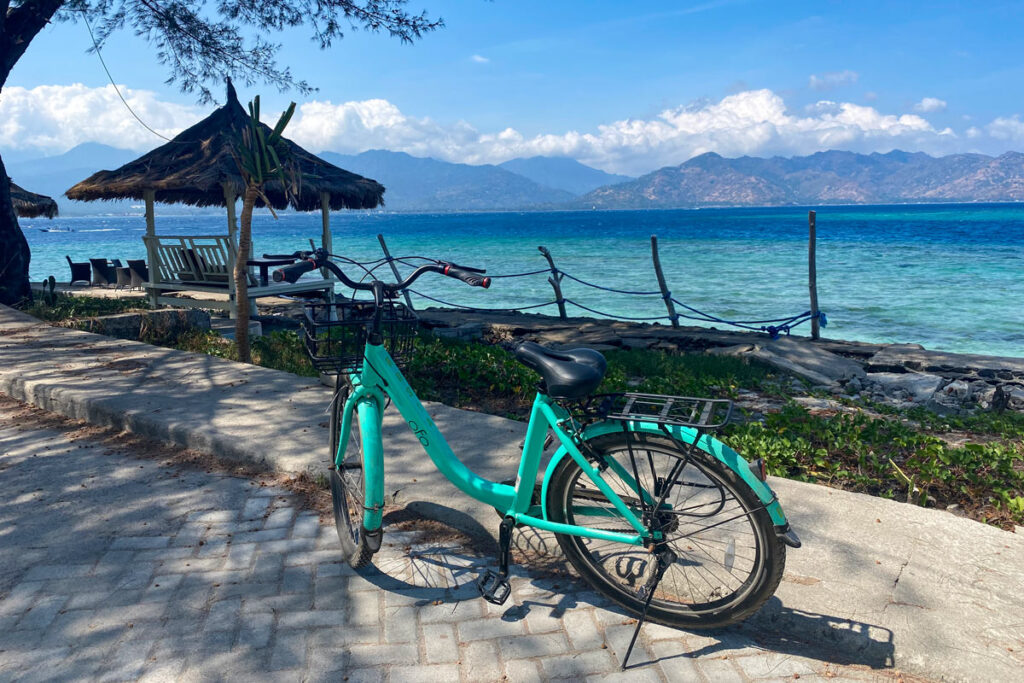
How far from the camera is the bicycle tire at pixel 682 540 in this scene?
2.38m

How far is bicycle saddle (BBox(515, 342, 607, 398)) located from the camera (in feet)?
8.00

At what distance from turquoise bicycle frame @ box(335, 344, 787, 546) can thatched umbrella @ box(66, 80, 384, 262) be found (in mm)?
9691

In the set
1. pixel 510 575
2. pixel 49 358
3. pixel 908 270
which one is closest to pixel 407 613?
pixel 510 575

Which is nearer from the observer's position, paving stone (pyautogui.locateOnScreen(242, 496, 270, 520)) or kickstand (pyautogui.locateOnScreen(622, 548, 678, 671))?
kickstand (pyautogui.locateOnScreen(622, 548, 678, 671))

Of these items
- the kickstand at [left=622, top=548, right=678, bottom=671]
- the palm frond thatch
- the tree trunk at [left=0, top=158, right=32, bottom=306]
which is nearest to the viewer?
the kickstand at [left=622, top=548, right=678, bottom=671]

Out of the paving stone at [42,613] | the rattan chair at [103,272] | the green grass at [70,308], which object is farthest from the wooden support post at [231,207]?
the paving stone at [42,613]

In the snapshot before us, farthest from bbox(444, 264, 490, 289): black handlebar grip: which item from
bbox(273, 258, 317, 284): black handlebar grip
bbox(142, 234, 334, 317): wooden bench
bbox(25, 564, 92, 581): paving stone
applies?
bbox(142, 234, 334, 317): wooden bench

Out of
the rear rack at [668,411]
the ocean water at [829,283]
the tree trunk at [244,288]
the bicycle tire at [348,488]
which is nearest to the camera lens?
the rear rack at [668,411]

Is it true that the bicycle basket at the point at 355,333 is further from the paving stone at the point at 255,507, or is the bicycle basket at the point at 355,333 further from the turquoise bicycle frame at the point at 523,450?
the paving stone at the point at 255,507

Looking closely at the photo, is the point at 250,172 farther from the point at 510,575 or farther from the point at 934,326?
the point at 934,326

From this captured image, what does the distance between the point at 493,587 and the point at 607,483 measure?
593 millimetres

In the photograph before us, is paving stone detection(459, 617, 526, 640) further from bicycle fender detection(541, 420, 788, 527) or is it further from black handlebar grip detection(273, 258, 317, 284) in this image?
black handlebar grip detection(273, 258, 317, 284)

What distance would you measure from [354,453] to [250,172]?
478 centimetres

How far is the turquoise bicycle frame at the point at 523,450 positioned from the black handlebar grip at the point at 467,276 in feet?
1.35
